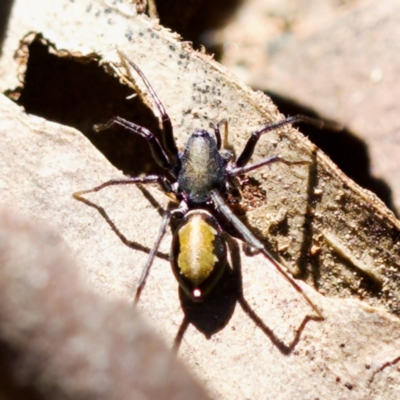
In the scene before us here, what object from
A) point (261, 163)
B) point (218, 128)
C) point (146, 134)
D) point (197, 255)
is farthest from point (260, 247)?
point (146, 134)

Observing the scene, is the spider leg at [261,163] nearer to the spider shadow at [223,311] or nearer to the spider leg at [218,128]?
the spider leg at [218,128]

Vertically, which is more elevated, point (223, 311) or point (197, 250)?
point (197, 250)

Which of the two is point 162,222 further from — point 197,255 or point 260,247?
point 260,247

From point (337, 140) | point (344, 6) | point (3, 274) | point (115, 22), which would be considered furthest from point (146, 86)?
point (344, 6)

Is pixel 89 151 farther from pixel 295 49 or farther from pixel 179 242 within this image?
pixel 295 49

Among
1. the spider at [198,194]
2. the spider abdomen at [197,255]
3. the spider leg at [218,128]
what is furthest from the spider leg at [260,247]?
the spider leg at [218,128]

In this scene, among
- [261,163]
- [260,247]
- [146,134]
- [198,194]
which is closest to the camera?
[260,247]
